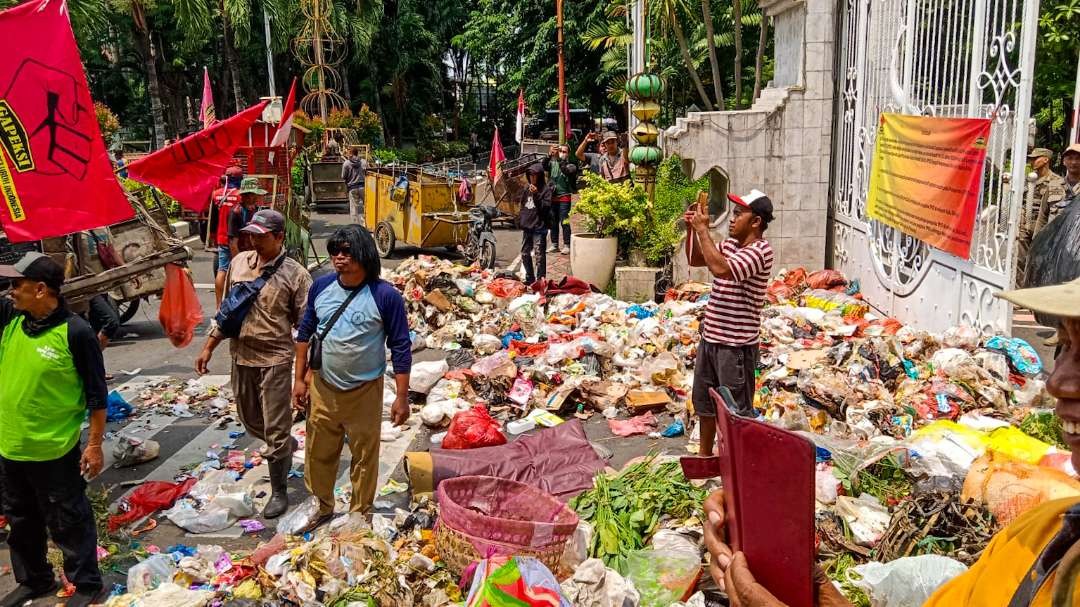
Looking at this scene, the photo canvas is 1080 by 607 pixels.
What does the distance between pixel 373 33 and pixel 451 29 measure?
10.6 metres

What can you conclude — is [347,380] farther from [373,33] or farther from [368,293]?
[373,33]

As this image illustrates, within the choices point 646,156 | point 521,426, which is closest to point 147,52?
point 646,156

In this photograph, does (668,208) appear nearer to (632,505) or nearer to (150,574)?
(632,505)

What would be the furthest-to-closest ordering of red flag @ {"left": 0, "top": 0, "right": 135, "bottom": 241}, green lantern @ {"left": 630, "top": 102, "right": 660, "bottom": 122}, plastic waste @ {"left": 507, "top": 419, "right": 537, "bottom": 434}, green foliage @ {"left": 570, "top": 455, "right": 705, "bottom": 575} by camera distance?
green lantern @ {"left": 630, "top": 102, "right": 660, "bottom": 122} → plastic waste @ {"left": 507, "top": 419, "right": 537, "bottom": 434} → red flag @ {"left": 0, "top": 0, "right": 135, "bottom": 241} → green foliage @ {"left": 570, "top": 455, "right": 705, "bottom": 575}

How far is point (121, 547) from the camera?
16.9ft

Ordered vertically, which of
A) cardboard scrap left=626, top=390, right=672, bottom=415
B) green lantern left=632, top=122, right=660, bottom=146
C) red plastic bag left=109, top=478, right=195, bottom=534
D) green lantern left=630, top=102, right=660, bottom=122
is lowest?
red plastic bag left=109, top=478, right=195, bottom=534

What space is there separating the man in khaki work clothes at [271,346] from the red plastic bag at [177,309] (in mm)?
1189

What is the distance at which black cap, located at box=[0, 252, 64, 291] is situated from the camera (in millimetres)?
4230

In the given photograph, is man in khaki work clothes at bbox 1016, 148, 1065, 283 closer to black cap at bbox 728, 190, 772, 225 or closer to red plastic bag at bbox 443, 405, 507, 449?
black cap at bbox 728, 190, 772, 225

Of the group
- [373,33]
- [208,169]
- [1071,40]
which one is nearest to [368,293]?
[208,169]

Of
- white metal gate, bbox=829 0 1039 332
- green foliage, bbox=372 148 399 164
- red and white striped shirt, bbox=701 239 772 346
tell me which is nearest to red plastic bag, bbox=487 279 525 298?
white metal gate, bbox=829 0 1039 332

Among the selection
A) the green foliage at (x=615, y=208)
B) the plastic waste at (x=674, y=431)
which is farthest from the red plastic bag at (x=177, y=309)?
the green foliage at (x=615, y=208)

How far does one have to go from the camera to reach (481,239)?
13.9 m

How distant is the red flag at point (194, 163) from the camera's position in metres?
7.08
